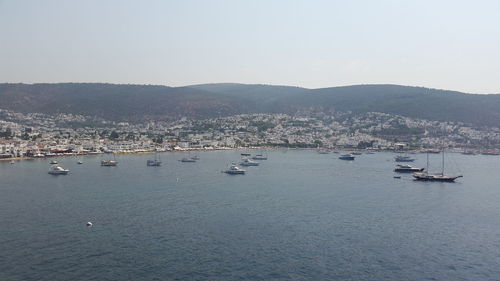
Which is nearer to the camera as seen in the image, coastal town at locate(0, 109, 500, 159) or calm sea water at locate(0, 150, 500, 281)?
calm sea water at locate(0, 150, 500, 281)

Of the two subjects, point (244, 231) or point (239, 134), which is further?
point (239, 134)

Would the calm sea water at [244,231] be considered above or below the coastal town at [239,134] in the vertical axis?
below

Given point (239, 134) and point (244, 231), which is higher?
point (239, 134)

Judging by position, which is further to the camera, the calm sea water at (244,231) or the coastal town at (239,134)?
the coastal town at (239,134)

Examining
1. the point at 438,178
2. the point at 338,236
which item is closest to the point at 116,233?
the point at 338,236

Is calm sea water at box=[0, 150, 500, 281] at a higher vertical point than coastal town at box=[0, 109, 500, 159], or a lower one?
lower
